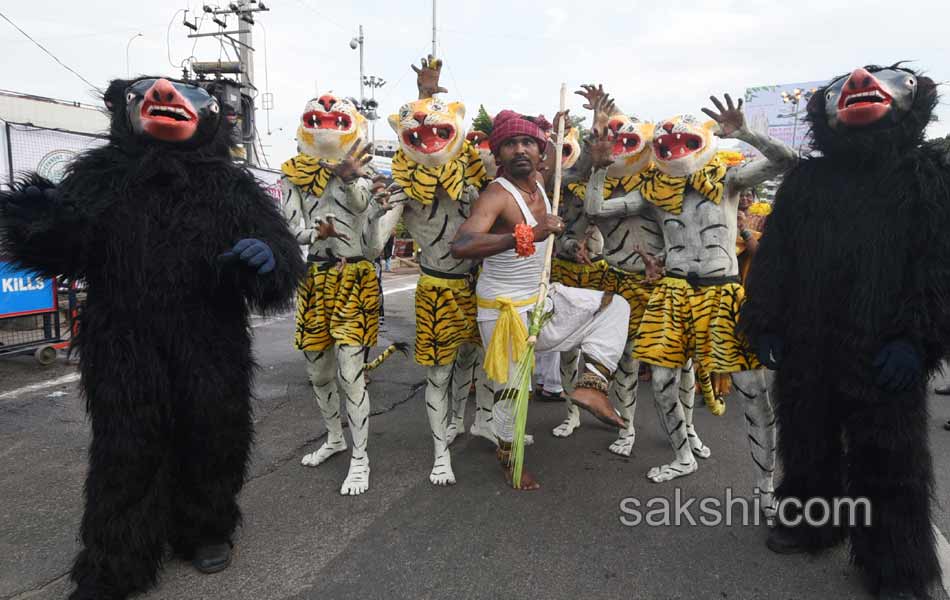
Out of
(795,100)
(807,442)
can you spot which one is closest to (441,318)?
(807,442)

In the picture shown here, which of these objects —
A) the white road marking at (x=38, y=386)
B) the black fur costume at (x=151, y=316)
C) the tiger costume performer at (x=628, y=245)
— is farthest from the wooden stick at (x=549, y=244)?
the white road marking at (x=38, y=386)

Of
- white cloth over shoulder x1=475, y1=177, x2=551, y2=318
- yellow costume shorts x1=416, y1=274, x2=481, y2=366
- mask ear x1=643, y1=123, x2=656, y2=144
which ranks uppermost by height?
mask ear x1=643, y1=123, x2=656, y2=144

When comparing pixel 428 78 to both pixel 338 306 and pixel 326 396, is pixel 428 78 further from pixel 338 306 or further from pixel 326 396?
pixel 326 396

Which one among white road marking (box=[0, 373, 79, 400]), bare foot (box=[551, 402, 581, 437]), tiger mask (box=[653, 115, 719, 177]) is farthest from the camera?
white road marking (box=[0, 373, 79, 400])

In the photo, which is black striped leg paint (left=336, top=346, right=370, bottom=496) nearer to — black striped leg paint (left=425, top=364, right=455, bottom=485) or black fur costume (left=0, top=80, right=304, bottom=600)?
black striped leg paint (left=425, top=364, right=455, bottom=485)

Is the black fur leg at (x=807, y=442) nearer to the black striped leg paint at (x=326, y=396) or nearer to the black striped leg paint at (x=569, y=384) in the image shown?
the black striped leg paint at (x=569, y=384)

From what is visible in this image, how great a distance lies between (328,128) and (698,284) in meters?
2.27

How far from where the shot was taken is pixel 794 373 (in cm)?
269

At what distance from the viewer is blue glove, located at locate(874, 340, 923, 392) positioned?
90.7 inches

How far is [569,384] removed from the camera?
16.0 feet

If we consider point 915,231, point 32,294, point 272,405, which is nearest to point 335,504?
point 272,405

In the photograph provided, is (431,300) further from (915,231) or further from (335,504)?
(915,231)

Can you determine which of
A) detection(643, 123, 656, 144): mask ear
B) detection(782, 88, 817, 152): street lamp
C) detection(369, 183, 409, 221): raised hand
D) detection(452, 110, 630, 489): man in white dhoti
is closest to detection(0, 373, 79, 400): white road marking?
detection(369, 183, 409, 221): raised hand

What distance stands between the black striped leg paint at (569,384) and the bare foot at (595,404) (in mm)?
1475
